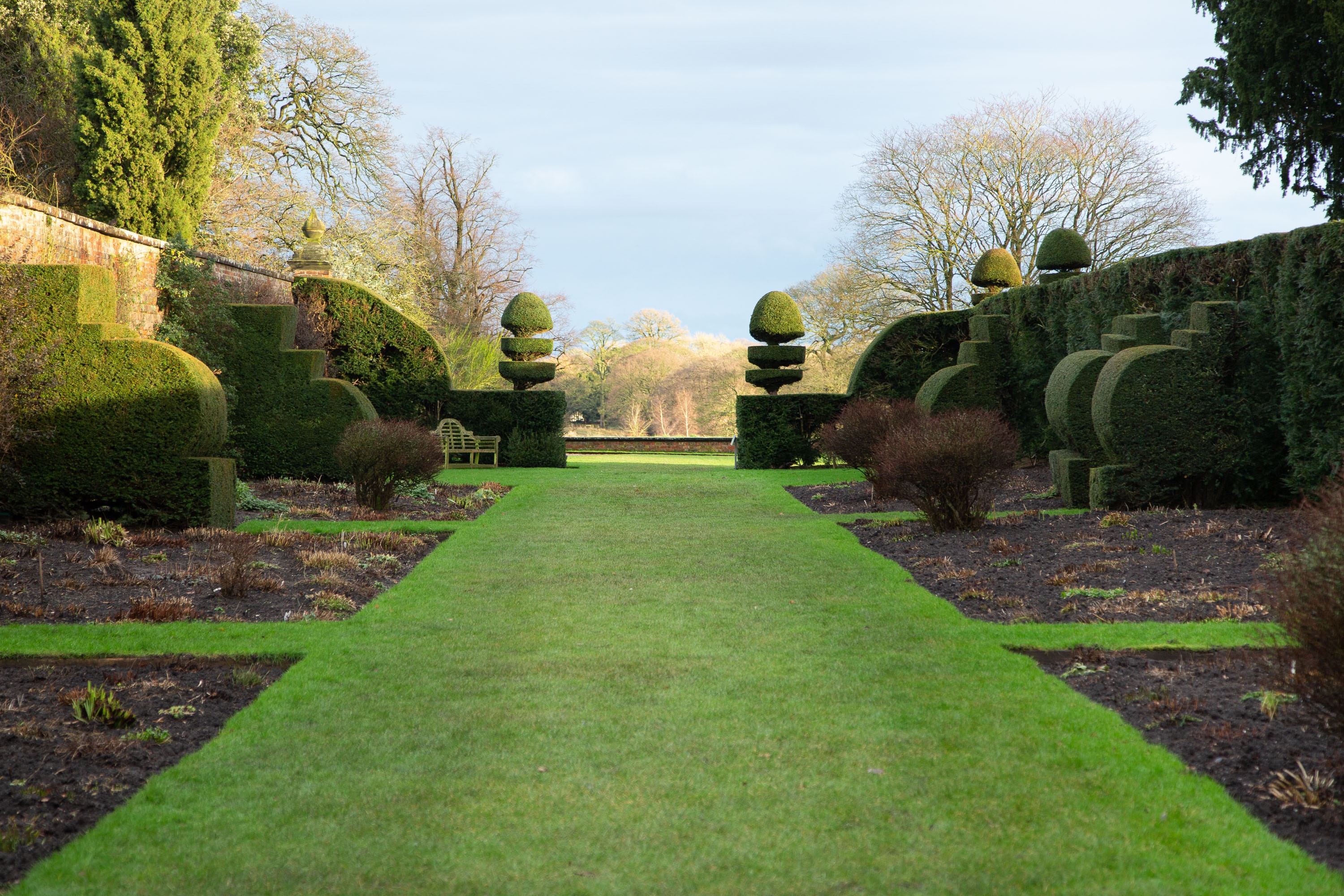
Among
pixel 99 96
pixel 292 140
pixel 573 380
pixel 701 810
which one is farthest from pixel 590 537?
pixel 573 380

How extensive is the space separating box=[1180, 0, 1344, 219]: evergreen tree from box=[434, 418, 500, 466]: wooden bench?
14.5 meters

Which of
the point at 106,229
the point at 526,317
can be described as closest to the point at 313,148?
the point at 526,317

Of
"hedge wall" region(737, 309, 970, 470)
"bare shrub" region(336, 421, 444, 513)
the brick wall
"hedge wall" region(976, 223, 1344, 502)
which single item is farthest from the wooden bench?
"hedge wall" region(976, 223, 1344, 502)

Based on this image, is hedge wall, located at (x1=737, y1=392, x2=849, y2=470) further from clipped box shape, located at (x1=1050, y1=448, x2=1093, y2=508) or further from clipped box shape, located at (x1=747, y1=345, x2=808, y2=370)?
clipped box shape, located at (x1=1050, y1=448, x2=1093, y2=508)

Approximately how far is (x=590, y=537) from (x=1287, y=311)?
283 inches

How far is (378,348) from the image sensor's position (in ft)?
61.7

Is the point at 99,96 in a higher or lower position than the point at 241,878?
higher

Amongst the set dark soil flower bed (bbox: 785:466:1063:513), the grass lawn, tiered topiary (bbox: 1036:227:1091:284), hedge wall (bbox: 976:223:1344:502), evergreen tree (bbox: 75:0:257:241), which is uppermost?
evergreen tree (bbox: 75:0:257:241)

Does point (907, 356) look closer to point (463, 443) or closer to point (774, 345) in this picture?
point (774, 345)

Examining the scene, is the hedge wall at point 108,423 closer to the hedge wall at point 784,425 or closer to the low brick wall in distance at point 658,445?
the hedge wall at point 784,425

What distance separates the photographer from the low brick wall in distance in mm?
31125

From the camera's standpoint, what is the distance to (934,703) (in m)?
4.50

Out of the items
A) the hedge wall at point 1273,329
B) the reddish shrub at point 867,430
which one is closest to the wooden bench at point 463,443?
the reddish shrub at point 867,430

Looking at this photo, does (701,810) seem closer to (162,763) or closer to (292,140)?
(162,763)
